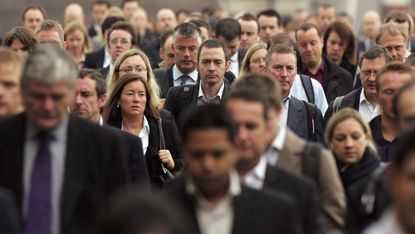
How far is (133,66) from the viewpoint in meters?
15.3

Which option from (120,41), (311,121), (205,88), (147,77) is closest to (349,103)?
(311,121)

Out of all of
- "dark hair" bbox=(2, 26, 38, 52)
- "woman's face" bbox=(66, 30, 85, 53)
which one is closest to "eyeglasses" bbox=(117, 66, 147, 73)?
"dark hair" bbox=(2, 26, 38, 52)

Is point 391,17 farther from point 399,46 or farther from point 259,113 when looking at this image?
point 259,113

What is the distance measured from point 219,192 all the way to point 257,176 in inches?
30.0

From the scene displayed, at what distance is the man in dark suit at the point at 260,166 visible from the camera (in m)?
8.53

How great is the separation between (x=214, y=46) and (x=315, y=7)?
34342 millimetres

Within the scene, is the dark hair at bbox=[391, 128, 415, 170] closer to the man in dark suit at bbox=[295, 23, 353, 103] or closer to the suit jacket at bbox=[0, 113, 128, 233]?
the suit jacket at bbox=[0, 113, 128, 233]

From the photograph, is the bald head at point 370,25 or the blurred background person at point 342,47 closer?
the blurred background person at point 342,47

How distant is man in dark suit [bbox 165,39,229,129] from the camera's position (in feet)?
49.9

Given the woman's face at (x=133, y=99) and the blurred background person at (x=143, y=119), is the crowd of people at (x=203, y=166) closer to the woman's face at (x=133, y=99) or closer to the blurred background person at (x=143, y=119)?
the blurred background person at (x=143, y=119)

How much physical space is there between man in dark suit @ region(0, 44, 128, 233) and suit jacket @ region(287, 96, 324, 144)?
15.9 ft

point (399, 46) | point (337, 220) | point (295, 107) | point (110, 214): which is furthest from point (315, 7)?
point (110, 214)

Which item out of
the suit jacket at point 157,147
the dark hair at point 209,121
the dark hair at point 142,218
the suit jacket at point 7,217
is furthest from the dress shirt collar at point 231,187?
the suit jacket at point 157,147

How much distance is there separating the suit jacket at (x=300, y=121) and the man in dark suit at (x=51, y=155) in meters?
4.84
